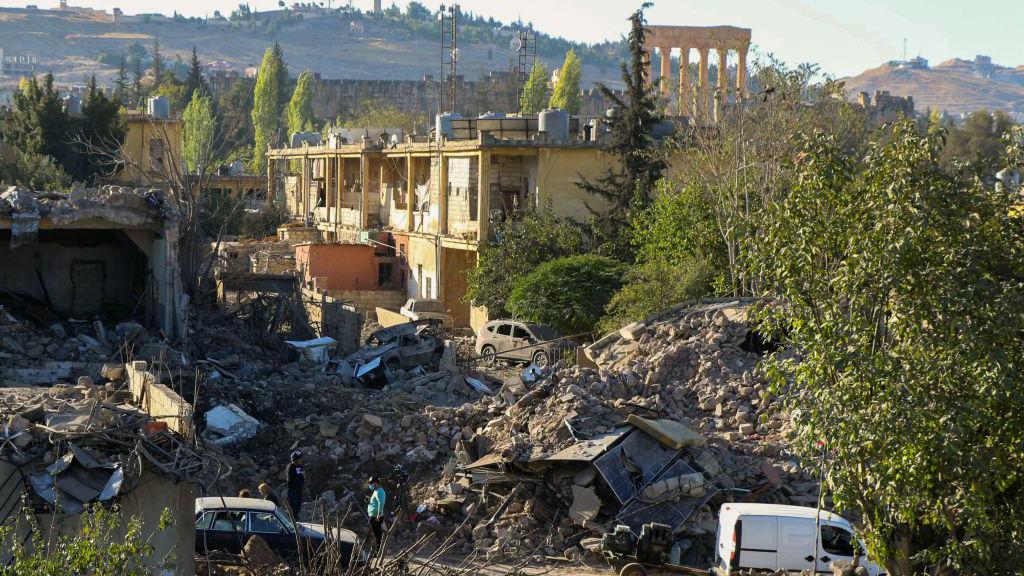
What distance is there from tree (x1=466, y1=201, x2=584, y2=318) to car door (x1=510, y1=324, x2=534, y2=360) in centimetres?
318

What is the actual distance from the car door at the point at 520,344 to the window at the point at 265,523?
1429 centimetres

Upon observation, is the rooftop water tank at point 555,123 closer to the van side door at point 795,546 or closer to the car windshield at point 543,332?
the car windshield at point 543,332

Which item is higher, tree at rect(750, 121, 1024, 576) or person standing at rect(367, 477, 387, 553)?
tree at rect(750, 121, 1024, 576)

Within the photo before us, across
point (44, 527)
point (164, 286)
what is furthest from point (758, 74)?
point (44, 527)

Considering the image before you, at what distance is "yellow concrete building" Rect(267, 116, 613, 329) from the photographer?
35125 millimetres

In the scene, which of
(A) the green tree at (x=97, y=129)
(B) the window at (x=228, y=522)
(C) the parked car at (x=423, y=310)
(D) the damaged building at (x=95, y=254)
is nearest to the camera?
(B) the window at (x=228, y=522)

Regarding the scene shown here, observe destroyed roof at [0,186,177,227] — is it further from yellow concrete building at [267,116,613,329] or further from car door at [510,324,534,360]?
yellow concrete building at [267,116,613,329]

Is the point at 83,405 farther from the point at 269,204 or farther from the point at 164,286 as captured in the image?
the point at 269,204

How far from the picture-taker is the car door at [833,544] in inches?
522

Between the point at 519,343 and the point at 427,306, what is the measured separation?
19.3ft

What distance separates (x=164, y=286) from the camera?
24.4m

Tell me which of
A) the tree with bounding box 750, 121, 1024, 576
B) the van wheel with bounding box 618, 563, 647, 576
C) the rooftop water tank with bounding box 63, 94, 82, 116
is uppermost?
the rooftop water tank with bounding box 63, 94, 82, 116

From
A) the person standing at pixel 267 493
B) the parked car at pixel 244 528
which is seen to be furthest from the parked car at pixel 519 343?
the parked car at pixel 244 528

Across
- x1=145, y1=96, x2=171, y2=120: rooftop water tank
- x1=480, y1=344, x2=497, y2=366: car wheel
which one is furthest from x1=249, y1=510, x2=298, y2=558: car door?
x1=145, y1=96, x2=171, y2=120: rooftop water tank
